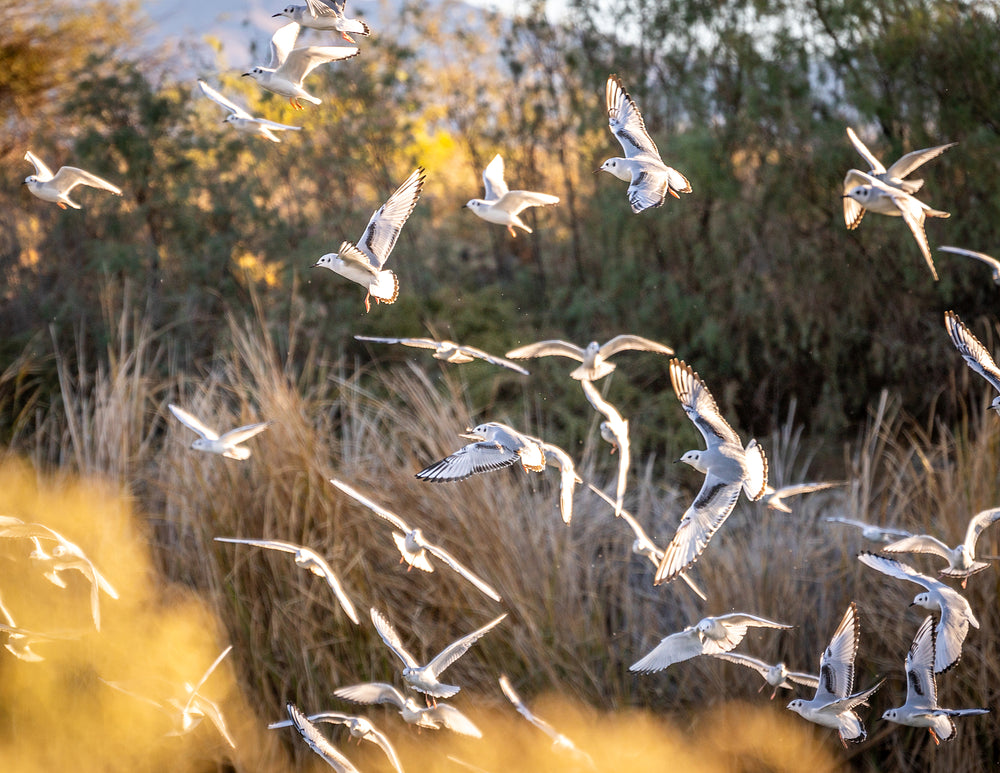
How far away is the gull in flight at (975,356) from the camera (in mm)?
2714

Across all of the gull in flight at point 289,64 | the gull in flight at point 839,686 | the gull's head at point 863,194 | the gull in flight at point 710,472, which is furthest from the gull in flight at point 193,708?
the gull's head at point 863,194

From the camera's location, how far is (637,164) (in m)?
2.84

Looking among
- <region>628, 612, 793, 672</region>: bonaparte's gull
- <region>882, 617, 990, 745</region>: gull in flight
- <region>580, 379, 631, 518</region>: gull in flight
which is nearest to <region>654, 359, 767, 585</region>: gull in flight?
<region>580, 379, 631, 518</region>: gull in flight

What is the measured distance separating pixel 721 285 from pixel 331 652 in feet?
15.0

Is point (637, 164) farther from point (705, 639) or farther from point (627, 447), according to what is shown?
point (705, 639)

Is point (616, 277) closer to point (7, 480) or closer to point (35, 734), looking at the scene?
point (7, 480)

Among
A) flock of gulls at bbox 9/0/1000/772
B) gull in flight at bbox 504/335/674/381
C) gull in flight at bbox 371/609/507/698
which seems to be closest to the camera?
flock of gulls at bbox 9/0/1000/772

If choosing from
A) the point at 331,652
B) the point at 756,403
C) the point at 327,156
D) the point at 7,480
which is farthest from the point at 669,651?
the point at 327,156

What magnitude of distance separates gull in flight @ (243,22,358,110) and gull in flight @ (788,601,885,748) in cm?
205

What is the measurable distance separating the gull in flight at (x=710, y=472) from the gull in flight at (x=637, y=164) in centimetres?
44

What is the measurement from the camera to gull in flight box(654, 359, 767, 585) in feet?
8.11

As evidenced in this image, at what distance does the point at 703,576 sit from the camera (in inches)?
166

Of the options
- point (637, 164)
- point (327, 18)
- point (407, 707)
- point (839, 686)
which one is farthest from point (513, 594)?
point (327, 18)

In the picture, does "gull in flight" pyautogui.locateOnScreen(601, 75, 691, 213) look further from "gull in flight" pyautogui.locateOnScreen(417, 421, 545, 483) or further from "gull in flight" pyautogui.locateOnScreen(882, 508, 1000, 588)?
"gull in flight" pyautogui.locateOnScreen(882, 508, 1000, 588)
